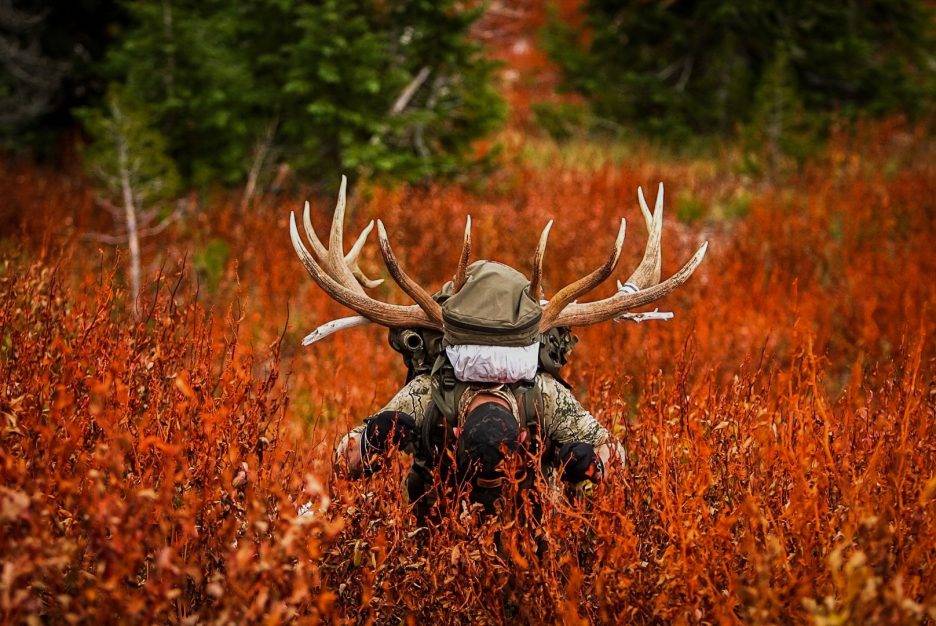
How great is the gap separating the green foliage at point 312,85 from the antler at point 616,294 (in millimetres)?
4818

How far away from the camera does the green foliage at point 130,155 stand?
21.8 feet

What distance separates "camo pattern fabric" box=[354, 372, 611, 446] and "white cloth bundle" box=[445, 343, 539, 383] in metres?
0.16

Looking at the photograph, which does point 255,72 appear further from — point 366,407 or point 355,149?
point 366,407

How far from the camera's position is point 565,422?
105 inches

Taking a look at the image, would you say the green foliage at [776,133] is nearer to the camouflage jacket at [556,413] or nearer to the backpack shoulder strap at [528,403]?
the camouflage jacket at [556,413]

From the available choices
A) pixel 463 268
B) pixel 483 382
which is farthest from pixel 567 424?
pixel 463 268

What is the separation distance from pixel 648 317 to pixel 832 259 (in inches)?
177

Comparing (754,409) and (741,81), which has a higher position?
(754,409)

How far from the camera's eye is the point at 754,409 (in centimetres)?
268

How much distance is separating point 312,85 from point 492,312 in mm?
5763

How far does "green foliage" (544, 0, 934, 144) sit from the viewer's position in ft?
37.0

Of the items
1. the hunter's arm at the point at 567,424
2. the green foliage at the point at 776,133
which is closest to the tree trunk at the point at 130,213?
the hunter's arm at the point at 567,424

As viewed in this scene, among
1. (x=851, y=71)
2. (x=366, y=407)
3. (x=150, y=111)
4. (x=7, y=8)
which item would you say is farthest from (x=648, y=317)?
(x=851, y=71)

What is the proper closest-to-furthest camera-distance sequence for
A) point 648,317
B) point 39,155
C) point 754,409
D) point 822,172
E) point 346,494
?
point 346,494
point 754,409
point 648,317
point 822,172
point 39,155
